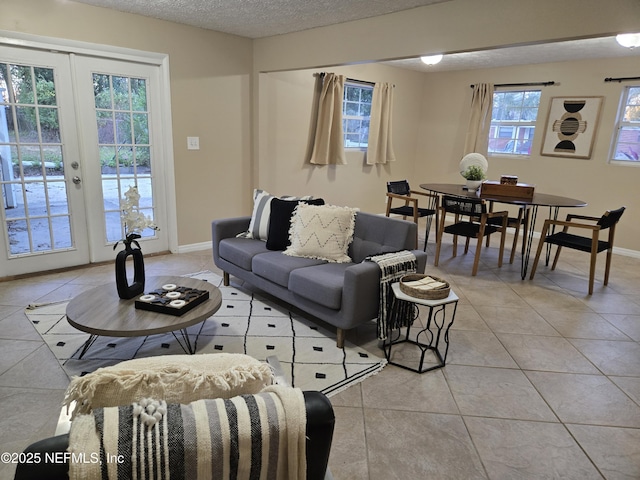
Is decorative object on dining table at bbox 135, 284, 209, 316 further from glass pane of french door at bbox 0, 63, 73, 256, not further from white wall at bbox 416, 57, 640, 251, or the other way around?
white wall at bbox 416, 57, 640, 251

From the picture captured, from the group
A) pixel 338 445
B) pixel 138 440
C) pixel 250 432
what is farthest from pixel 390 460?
pixel 138 440

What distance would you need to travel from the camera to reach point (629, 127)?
5113 millimetres

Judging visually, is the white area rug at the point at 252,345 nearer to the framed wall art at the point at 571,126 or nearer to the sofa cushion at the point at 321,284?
the sofa cushion at the point at 321,284

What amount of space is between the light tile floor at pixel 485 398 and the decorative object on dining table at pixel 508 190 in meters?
1.27

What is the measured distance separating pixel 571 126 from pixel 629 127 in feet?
2.07

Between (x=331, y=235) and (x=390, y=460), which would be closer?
(x=390, y=460)

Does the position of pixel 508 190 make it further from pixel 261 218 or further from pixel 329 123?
pixel 261 218

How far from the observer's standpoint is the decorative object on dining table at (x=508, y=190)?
14.1ft

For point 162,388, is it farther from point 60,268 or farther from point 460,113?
point 460,113

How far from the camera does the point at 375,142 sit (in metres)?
6.16

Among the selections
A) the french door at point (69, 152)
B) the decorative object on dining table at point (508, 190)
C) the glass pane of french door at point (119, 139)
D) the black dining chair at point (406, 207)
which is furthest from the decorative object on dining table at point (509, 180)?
the glass pane of french door at point (119, 139)

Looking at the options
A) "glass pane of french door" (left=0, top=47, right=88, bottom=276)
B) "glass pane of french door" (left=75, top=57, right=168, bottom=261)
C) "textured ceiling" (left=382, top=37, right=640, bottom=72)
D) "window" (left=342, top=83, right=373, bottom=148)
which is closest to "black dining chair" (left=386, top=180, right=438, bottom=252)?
"window" (left=342, top=83, right=373, bottom=148)

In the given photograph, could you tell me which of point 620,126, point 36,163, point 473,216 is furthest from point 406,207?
point 36,163

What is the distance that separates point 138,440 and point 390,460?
1373 millimetres
